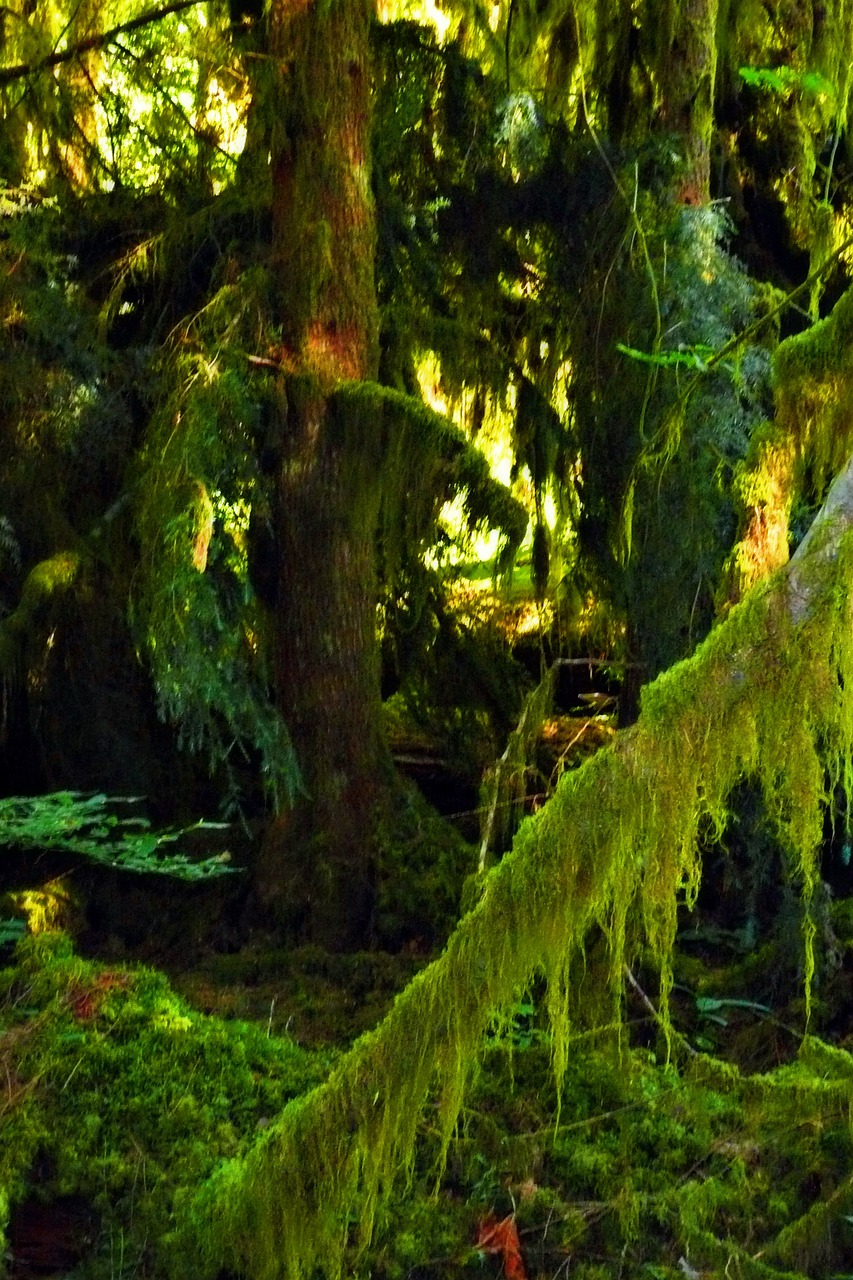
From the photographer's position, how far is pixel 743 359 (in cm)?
575

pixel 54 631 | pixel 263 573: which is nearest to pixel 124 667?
pixel 54 631

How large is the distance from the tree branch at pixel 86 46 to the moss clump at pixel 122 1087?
406cm

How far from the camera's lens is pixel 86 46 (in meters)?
5.81

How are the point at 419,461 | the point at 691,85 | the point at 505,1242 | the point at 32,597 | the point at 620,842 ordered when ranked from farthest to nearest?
the point at 691,85 < the point at 419,461 < the point at 32,597 < the point at 505,1242 < the point at 620,842

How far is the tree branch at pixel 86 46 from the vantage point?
580 cm

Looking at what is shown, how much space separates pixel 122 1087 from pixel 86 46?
4.64 metres

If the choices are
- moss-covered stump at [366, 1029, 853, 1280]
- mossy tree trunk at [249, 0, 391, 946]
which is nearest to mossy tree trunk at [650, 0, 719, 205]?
mossy tree trunk at [249, 0, 391, 946]

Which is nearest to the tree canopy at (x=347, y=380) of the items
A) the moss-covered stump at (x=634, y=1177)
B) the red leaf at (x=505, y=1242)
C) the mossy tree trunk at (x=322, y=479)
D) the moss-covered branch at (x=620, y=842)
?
the mossy tree trunk at (x=322, y=479)

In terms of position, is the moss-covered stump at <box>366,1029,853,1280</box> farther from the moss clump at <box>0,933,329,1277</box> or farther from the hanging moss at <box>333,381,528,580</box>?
the hanging moss at <box>333,381,528,580</box>

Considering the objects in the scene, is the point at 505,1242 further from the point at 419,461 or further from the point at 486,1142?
the point at 419,461

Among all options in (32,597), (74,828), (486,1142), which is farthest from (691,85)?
(486,1142)

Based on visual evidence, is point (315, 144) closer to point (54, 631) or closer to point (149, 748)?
point (54, 631)

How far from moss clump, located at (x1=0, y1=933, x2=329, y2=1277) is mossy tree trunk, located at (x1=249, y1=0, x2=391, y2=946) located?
1225 mm

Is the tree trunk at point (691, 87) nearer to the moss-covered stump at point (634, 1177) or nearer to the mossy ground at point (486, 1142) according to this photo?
the mossy ground at point (486, 1142)
